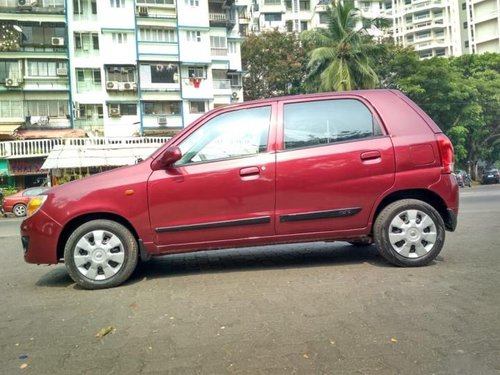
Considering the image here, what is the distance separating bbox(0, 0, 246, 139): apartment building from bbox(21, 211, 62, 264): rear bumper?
1417 inches

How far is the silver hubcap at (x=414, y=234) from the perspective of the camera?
213 inches

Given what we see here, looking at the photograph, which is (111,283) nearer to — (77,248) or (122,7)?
(77,248)

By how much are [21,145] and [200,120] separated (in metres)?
31.7

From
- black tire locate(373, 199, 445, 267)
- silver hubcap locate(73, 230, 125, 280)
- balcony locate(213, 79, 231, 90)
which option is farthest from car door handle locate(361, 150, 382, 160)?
balcony locate(213, 79, 231, 90)

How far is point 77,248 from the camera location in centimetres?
514

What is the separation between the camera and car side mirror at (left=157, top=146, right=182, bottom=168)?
5141 mm

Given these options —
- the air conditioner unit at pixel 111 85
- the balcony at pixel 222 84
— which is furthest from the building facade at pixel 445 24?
the air conditioner unit at pixel 111 85

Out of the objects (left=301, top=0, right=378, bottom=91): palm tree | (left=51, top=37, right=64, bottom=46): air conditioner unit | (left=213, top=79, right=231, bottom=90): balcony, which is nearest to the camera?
(left=301, top=0, right=378, bottom=91): palm tree

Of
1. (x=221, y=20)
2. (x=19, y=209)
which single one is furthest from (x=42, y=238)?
(x=221, y=20)

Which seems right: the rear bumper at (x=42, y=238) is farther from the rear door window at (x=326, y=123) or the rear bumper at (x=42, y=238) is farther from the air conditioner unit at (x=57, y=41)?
the air conditioner unit at (x=57, y=41)

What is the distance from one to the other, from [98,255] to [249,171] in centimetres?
177

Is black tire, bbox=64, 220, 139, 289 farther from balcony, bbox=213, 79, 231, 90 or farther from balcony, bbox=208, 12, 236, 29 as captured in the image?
balcony, bbox=208, 12, 236, 29

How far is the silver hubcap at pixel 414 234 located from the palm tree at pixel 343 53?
25.3 meters

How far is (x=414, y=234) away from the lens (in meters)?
5.42
